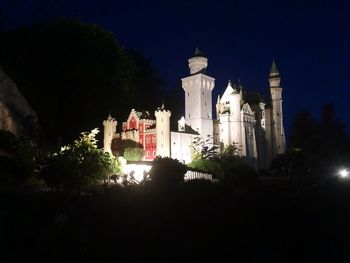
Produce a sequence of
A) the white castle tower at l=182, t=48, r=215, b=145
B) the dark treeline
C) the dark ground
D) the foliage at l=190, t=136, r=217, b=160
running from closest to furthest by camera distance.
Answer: the dark ground
the foliage at l=190, t=136, r=217, b=160
the dark treeline
the white castle tower at l=182, t=48, r=215, b=145

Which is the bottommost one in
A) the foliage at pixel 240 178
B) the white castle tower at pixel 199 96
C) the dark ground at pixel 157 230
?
the dark ground at pixel 157 230

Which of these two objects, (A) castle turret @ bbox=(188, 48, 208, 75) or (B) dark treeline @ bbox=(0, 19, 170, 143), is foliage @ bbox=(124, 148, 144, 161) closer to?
(B) dark treeline @ bbox=(0, 19, 170, 143)

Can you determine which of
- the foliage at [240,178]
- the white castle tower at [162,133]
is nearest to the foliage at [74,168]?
the foliage at [240,178]

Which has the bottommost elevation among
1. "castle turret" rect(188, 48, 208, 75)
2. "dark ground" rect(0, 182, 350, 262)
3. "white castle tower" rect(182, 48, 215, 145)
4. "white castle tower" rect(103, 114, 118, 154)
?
"dark ground" rect(0, 182, 350, 262)

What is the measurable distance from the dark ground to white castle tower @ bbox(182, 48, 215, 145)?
27.4 m

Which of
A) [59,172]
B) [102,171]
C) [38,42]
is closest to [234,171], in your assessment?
[102,171]

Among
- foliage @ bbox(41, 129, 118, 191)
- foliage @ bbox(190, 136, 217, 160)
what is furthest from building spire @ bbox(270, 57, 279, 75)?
foliage @ bbox(41, 129, 118, 191)

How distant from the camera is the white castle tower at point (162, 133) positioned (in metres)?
41.7

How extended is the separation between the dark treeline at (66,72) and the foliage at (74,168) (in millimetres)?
17670

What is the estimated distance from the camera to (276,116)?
2397 inches

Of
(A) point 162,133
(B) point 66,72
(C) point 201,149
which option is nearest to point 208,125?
(C) point 201,149

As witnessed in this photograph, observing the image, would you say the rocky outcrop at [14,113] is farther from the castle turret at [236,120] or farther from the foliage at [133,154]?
the castle turret at [236,120]

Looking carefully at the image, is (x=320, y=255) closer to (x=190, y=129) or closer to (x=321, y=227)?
(x=321, y=227)

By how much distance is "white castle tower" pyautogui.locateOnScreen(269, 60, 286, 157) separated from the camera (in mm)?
59406
